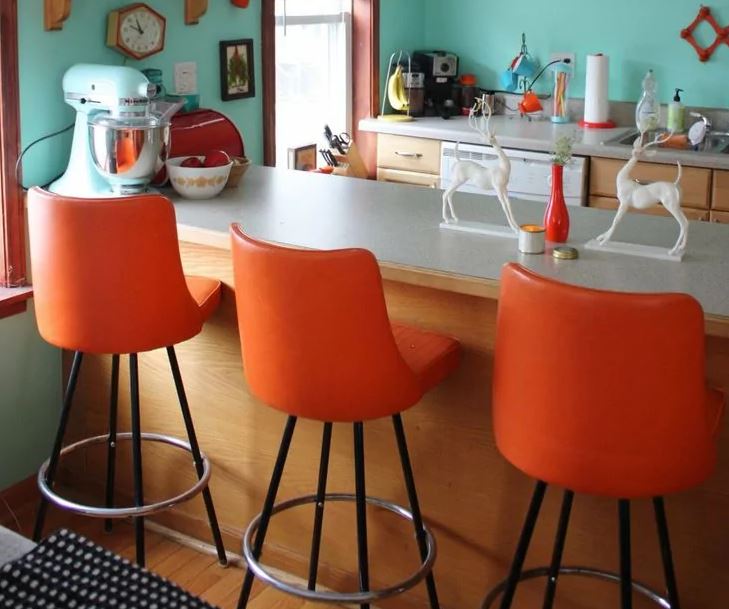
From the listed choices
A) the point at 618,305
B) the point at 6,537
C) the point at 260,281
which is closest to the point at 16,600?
the point at 6,537

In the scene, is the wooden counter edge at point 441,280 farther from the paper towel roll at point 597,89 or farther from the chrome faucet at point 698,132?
the paper towel roll at point 597,89

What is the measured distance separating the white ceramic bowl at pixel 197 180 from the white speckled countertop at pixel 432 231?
0.10 ft

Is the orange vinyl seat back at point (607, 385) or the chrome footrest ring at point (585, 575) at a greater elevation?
the orange vinyl seat back at point (607, 385)

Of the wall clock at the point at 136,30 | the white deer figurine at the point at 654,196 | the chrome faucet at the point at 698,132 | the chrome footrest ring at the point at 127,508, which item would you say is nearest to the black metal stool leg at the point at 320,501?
the chrome footrest ring at the point at 127,508

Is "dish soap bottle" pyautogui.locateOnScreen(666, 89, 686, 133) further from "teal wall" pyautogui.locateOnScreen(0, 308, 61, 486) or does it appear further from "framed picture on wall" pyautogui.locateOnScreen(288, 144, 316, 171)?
"teal wall" pyautogui.locateOnScreen(0, 308, 61, 486)

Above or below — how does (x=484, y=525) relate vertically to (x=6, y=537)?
below

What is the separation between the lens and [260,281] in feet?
7.13

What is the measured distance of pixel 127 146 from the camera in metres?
2.82

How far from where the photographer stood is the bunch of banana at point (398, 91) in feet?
15.3

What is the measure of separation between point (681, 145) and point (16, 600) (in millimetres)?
3501

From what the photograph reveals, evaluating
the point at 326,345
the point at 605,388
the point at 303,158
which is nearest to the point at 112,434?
the point at 326,345

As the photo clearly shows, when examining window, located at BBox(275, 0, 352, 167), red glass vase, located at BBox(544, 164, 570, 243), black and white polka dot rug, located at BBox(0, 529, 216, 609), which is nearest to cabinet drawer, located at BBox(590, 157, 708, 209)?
window, located at BBox(275, 0, 352, 167)

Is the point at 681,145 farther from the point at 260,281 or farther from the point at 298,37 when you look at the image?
the point at 260,281

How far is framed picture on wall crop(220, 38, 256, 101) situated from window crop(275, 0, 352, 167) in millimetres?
505
